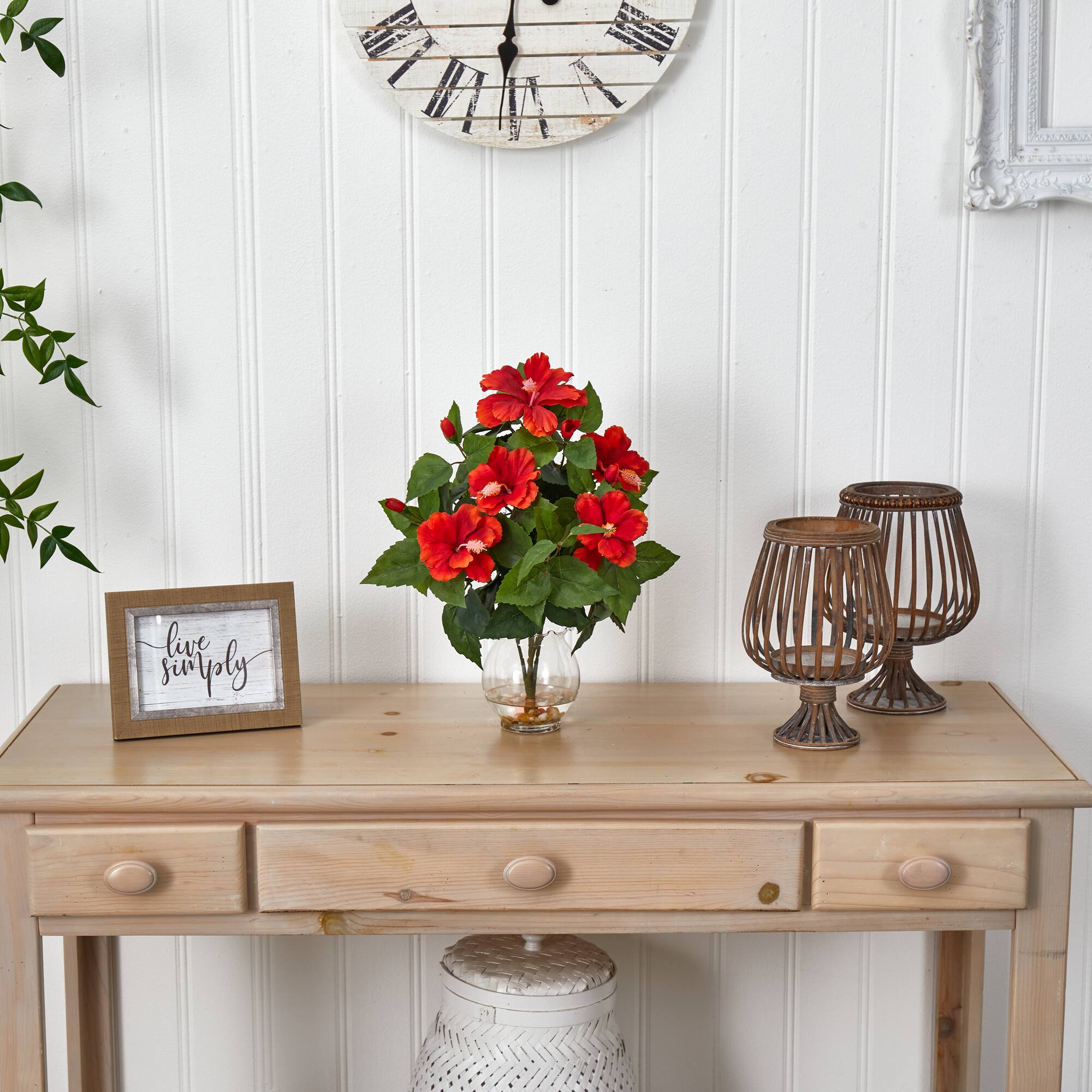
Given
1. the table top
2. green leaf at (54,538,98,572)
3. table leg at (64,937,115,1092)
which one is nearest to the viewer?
the table top

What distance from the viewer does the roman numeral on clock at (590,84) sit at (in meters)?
1.45

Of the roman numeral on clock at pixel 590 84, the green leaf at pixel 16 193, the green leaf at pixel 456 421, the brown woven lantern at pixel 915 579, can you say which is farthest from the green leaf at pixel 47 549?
the brown woven lantern at pixel 915 579

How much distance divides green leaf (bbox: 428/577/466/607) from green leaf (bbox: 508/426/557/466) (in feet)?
0.50

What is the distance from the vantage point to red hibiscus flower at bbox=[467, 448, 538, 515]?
1251 millimetres

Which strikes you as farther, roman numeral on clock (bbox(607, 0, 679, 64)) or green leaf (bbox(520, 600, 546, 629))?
roman numeral on clock (bbox(607, 0, 679, 64))

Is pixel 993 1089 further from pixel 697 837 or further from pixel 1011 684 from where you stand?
pixel 697 837

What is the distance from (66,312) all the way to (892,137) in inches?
42.4

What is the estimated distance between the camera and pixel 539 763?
4.12 feet

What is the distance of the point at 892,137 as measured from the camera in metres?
1.48

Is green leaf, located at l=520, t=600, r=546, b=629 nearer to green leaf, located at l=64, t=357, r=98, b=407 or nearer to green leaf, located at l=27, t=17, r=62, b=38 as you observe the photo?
green leaf, located at l=64, t=357, r=98, b=407

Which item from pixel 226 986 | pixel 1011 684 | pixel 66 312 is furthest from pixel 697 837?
pixel 66 312

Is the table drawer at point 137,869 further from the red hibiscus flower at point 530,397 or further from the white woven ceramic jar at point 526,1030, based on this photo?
the red hibiscus flower at point 530,397

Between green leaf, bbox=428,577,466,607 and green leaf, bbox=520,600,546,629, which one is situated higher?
green leaf, bbox=428,577,466,607

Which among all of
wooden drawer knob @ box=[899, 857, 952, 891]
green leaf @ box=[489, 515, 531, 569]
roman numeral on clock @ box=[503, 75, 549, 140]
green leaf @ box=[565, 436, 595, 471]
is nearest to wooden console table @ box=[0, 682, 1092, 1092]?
wooden drawer knob @ box=[899, 857, 952, 891]
